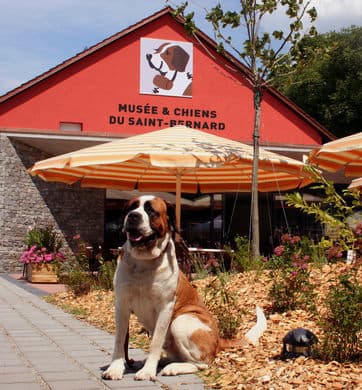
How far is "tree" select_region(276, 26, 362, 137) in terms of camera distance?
36188 millimetres

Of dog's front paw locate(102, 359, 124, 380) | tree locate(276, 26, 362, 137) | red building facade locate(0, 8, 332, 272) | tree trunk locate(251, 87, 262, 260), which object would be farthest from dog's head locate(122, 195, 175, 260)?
tree locate(276, 26, 362, 137)

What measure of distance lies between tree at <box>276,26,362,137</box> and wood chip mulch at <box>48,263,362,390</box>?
29.2 metres

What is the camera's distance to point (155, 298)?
4.71 metres

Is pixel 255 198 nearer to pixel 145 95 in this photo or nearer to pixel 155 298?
pixel 155 298

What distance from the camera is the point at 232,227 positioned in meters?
20.7

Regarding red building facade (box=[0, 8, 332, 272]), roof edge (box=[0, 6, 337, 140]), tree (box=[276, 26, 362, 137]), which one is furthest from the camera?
tree (box=[276, 26, 362, 137])

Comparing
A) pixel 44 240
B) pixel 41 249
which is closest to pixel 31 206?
pixel 44 240

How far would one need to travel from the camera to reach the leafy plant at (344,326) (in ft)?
15.4

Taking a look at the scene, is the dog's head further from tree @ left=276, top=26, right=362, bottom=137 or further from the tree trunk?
tree @ left=276, top=26, right=362, bottom=137

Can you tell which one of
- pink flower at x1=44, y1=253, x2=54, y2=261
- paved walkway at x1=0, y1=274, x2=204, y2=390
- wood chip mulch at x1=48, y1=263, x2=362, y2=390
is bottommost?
paved walkway at x1=0, y1=274, x2=204, y2=390

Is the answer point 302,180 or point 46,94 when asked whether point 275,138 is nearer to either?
point 46,94

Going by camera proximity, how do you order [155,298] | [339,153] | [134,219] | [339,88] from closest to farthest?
[134,219] < [155,298] < [339,153] < [339,88]

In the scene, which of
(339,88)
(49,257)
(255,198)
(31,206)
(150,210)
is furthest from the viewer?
(339,88)

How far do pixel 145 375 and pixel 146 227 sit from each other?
3.63 ft
